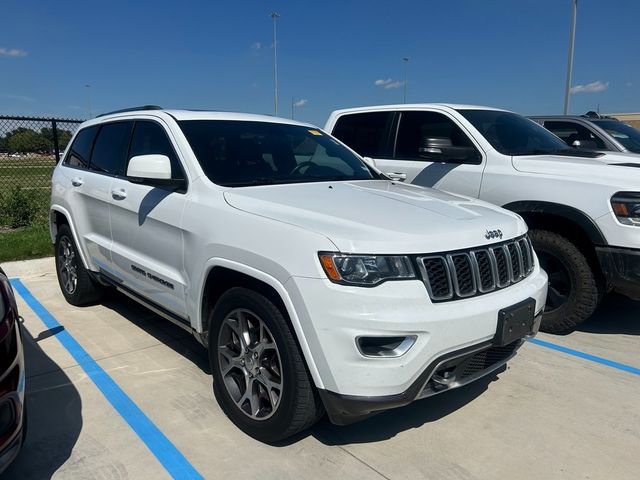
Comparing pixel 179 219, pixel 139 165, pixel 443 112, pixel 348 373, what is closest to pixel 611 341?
pixel 443 112

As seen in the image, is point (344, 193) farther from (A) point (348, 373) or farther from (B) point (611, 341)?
(B) point (611, 341)

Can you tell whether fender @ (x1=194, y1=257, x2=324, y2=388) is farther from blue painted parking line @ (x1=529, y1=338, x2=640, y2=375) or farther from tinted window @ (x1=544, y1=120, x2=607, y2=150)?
tinted window @ (x1=544, y1=120, x2=607, y2=150)

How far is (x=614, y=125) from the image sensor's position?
8.12 meters

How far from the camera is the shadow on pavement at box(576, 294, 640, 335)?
486 cm

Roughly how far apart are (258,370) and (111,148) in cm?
270

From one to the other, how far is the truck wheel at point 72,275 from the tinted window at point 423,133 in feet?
11.2

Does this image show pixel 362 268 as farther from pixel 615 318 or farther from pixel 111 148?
pixel 615 318

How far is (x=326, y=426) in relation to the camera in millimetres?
3162

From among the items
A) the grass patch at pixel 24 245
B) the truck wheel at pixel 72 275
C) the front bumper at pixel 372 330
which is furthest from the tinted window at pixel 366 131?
the grass patch at pixel 24 245

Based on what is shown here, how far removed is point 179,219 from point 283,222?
93 centimetres

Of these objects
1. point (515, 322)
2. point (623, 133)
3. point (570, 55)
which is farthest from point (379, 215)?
point (570, 55)

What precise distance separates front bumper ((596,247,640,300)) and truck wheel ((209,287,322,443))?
110 inches

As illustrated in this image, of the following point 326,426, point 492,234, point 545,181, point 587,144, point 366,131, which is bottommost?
point 326,426

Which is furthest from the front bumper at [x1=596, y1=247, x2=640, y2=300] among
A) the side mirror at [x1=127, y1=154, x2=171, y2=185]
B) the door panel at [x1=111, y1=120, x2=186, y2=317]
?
the side mirror at [x1=127, y1=154, x2=171, y2=185]
